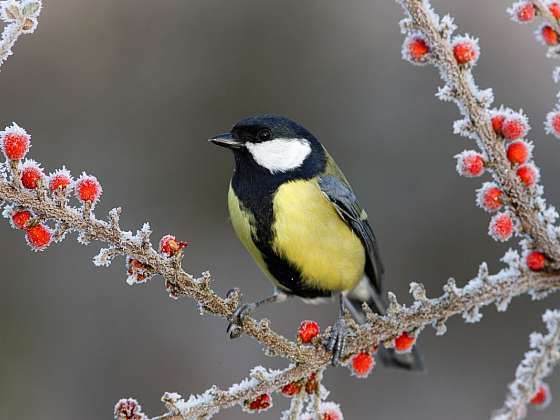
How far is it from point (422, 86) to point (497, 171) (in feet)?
13.4

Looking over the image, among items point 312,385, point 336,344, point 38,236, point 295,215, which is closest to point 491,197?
point 336,344

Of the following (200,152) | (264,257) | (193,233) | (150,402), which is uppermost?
(200,152)

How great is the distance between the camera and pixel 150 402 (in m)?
4.41

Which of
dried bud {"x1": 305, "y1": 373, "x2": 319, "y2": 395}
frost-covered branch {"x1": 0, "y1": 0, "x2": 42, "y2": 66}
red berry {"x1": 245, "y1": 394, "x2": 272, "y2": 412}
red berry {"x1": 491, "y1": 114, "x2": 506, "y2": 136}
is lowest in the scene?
red berry {"x1": 245, "y1": 394, "x2": 272, "y2": 412}

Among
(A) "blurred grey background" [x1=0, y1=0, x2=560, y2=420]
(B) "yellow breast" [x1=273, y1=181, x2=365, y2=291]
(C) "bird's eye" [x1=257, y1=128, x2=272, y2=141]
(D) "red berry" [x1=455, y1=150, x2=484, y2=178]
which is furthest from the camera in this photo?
(A) "blurred grey background" [x1=0, y1=0, x2=560, y2=420]

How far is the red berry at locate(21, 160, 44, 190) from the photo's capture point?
1.47 metres

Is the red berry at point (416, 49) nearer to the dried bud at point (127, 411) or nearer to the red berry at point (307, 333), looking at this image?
the red berry at point (307, 333)

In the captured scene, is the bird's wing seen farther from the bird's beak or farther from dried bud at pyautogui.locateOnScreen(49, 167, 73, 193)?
dried bud at pyautogui.locateOnScreen(49, 167, 73, 193)

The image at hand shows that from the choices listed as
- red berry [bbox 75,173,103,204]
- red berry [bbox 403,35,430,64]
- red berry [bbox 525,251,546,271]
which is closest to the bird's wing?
red berry [bbox 525,251,546,271]

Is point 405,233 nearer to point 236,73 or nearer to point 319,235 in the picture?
point 236,73

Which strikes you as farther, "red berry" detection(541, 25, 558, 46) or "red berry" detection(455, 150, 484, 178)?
"red berry" detection(455, 150, 484, 178)

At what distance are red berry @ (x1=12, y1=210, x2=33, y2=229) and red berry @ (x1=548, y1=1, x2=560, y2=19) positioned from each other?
3.87 feet

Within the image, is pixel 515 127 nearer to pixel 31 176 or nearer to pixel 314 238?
pixel 31 176

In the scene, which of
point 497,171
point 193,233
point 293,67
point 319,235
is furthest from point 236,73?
point 497,171
